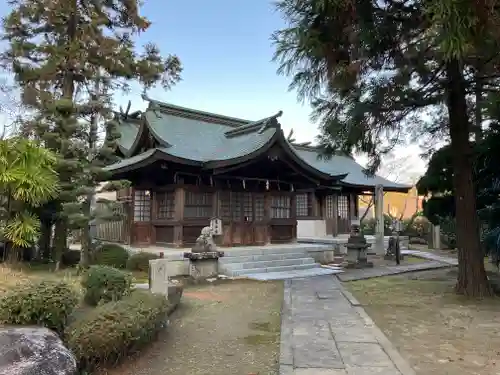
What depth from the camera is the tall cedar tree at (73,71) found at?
11.2m

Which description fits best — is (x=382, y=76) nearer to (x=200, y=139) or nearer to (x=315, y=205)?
(x=200, y=139)

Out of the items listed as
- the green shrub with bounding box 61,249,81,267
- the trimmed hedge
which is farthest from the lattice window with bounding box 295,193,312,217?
the green shrub with bounding box 61,249,81,267

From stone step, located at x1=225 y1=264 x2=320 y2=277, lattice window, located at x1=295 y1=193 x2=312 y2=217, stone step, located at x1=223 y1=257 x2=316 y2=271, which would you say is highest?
lattice window, located at x1=295 y1=193 x2=312 y2=217

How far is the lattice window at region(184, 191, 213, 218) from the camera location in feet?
45.7

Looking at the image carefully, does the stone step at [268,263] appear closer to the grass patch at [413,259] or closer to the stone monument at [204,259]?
the stone monument at [204,259]

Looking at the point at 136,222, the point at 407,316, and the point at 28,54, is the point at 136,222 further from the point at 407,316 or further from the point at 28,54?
the point at 407,316

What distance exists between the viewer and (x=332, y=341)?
5.15 m

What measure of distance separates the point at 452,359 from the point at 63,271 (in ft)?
31.0

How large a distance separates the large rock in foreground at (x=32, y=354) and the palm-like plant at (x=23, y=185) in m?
6.15

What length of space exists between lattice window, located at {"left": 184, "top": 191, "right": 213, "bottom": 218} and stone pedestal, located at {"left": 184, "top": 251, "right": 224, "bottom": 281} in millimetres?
3456

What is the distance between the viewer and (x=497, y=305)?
7.27 metres

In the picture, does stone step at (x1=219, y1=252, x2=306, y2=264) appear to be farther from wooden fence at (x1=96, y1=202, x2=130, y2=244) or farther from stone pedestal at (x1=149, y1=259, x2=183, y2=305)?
stone pedestal at (x1=149, y1=259, x2=183, y2=305)

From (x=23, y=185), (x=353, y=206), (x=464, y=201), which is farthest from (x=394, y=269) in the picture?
(x=353, y=206)

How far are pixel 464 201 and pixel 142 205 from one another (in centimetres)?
1098
